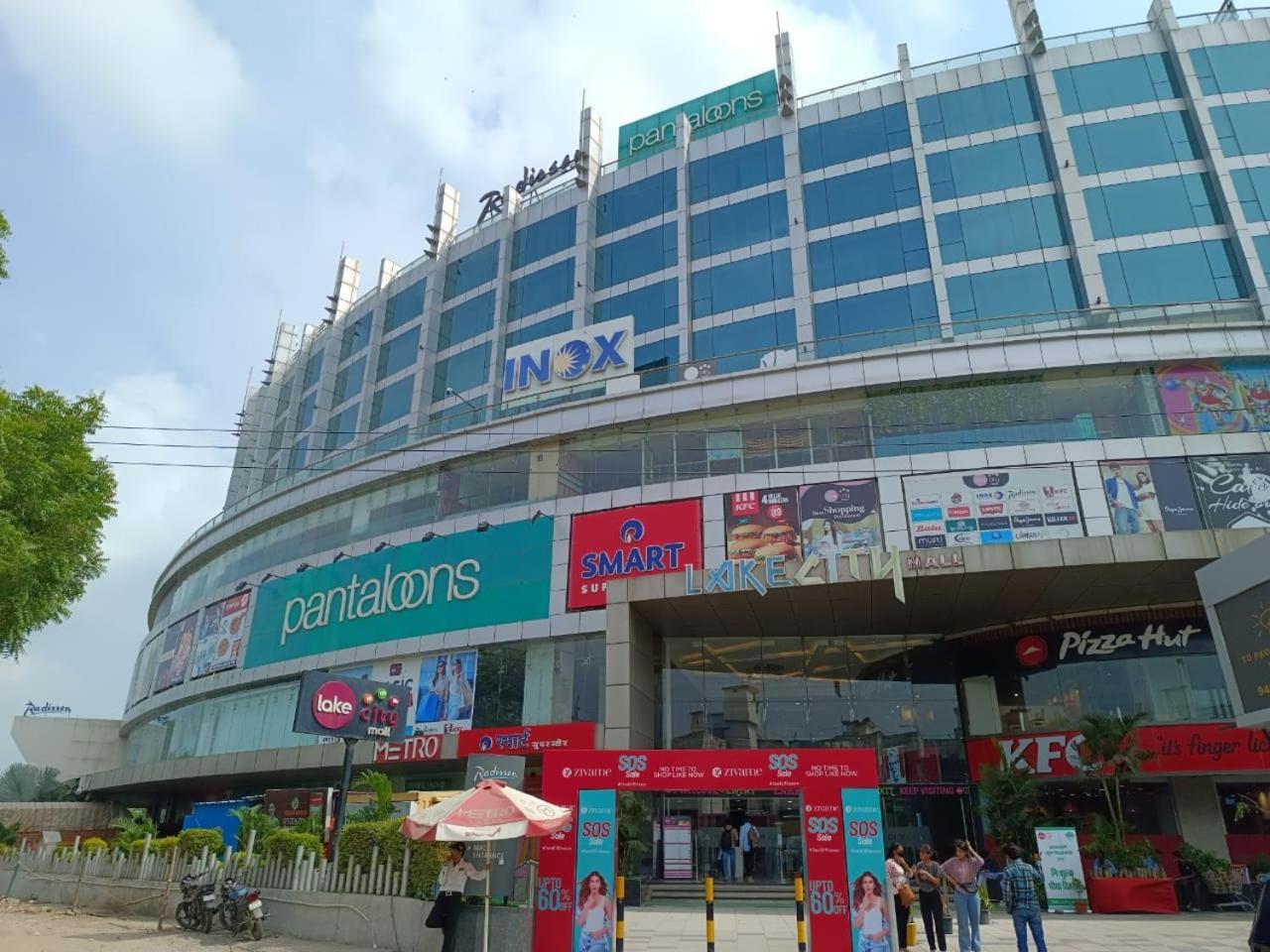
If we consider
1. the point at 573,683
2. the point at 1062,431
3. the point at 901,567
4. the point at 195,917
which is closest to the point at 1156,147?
the point at 1062,431

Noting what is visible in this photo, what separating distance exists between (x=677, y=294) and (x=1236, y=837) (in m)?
28.7

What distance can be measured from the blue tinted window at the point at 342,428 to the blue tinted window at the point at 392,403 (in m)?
1.50

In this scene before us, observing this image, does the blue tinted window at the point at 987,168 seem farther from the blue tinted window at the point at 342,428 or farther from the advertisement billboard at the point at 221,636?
the advertisement billboard at the point at 221,636

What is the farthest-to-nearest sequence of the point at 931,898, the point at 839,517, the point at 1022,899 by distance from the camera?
the point at 839,517 < the point at 931,898 < the point at 1022,899

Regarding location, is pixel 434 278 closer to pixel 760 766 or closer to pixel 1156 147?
pixel 1156 147

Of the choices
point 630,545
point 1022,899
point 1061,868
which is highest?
point 630,545

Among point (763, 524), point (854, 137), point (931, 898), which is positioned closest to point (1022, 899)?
point (931, 898)

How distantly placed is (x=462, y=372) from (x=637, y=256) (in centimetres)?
1153

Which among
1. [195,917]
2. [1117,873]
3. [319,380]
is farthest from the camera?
[319,380]

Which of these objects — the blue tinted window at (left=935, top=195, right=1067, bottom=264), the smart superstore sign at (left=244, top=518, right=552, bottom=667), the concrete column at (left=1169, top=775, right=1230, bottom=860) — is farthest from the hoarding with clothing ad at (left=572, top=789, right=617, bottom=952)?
the blue tinted window at (left=935, top=195, right=1067, bottom=264)

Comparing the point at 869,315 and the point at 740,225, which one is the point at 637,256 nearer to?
the point at 740,225

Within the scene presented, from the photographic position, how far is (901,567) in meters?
21.1

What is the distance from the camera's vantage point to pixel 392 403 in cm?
4638

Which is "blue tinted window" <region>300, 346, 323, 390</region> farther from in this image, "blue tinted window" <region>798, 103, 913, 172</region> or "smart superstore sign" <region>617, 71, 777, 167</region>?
"blue tinted window" <region>798, 103, 913, 172</region>
